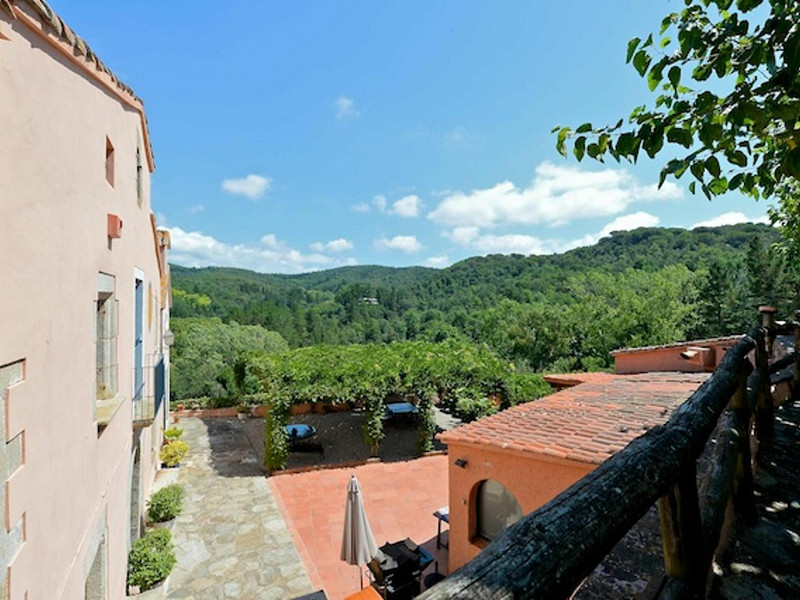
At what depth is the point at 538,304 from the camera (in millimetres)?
43469

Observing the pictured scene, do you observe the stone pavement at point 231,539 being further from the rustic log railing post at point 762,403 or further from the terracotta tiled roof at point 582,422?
the rustic log railing post at point 762,403

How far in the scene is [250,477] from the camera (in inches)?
513

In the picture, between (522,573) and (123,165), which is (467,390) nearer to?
(123,165)

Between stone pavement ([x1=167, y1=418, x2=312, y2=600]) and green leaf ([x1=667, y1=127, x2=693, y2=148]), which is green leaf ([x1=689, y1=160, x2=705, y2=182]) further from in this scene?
stone pavement ([x1=167, y1=418, x2=312, y2=600])

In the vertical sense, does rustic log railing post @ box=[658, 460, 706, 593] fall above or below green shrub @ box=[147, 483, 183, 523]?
above

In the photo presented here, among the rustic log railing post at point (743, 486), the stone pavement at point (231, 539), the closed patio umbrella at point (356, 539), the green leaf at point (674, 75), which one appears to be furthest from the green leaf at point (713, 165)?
the stone pavement at point (231, 539)

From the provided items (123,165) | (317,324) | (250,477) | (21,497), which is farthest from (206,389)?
(317,324)

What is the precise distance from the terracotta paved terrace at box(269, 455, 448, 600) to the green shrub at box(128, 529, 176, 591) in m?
2.50

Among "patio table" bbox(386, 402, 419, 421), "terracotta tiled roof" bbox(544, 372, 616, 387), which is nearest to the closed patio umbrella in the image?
"terracotta tiled roof" bbox(544, 372, 616, 387)

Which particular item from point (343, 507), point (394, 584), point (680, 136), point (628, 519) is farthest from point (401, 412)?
point (628, 519)

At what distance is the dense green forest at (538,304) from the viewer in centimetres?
3069

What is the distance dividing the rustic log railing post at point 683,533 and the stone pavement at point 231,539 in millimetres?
8077

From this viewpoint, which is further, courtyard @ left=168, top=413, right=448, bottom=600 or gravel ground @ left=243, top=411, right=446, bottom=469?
gravel ground @ left=243, top=411, right=446, bottom=469

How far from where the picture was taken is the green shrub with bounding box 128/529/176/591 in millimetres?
7230
